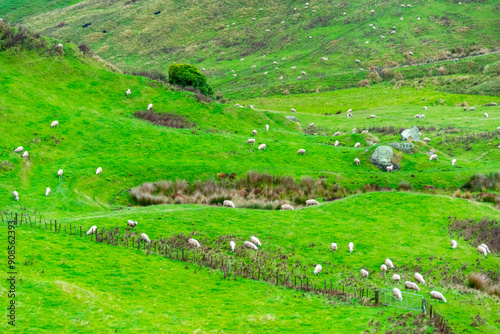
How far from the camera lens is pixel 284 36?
108375mm

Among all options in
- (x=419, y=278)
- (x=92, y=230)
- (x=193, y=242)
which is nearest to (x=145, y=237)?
(x=193, y=242)

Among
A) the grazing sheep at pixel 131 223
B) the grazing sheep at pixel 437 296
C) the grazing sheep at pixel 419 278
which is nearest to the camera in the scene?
the grazing sheep at pixel 437 296

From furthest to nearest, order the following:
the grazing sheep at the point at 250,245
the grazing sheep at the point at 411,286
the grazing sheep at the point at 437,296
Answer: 1. the grazing sheep at the point at 250,245
2. the grazing sheep at the point at 411,286
3. the grazing sheep at the point at 437,296

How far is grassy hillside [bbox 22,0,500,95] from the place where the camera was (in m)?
92.1

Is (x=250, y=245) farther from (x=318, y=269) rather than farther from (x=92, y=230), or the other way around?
(x=92, y=230)

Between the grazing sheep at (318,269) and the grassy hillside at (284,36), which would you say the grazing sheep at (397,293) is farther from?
the grassy hillside at (284,36)

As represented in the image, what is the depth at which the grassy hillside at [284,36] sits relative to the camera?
92.1 meters

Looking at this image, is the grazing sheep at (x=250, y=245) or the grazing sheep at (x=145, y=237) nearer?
the grazing sheep at (x=145, y=237)

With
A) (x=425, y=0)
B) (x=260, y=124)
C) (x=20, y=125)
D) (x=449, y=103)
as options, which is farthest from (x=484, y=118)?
(x=425, y=0)

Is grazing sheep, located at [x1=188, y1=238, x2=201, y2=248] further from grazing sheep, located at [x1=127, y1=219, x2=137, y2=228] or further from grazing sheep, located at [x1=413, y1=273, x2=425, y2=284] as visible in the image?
grazing sheep, located at [x1=413, y1=273, x2=425, y2=284]

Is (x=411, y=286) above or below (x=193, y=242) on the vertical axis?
below

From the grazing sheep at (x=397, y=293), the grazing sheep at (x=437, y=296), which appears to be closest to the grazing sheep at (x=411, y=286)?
the grazing sheep at (x=437, y=296)

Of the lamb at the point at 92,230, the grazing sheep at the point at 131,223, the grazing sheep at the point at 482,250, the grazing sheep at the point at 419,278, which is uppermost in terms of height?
the grazing sheep at the point at 131,223

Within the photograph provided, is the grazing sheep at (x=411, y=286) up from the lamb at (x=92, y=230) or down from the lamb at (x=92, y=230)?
down
